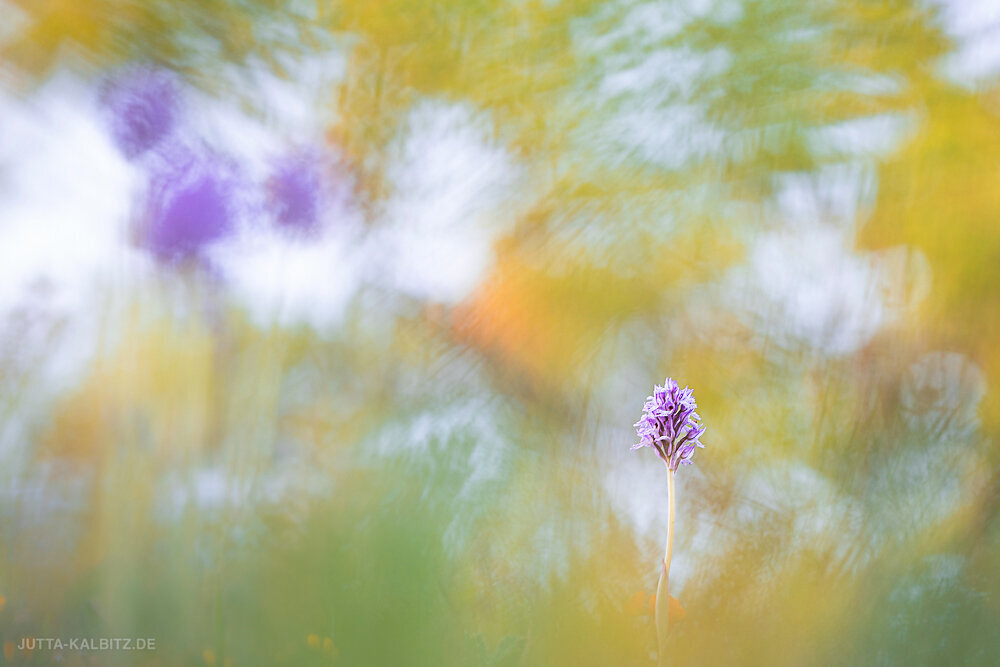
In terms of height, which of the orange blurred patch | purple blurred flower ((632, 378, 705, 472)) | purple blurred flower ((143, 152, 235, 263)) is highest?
purple blurred flower ((143, 152, 235, 263))

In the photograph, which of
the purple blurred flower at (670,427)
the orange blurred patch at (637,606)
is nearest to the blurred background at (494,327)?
the orange blurred patch at (637,606)

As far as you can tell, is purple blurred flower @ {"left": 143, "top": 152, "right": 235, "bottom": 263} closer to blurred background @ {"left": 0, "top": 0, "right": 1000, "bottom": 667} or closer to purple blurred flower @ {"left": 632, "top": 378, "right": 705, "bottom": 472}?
blurred background @ {"left": 0, "top": 0, "right": 1000, "bottom": 667}

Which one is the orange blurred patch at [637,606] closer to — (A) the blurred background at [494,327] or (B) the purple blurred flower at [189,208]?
(A) the blurred background at [494,327]

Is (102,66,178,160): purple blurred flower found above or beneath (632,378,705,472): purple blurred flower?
above

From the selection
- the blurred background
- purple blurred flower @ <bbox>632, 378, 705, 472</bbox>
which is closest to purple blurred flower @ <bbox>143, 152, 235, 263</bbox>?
the blurred background

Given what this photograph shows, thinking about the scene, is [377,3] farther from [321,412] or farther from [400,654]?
[400,654]

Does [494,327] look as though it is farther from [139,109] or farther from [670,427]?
[139,109]
